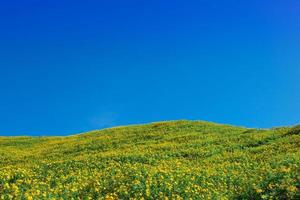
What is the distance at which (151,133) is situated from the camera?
4609cm

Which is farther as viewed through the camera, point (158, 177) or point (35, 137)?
point (35, 137)

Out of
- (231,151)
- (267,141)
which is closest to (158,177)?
(231,151)

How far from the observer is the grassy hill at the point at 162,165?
1747cm

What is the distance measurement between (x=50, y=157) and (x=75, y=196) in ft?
71.1

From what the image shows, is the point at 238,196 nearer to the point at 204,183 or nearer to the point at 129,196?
the point at 204,183

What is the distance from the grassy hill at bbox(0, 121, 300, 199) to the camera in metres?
17.5

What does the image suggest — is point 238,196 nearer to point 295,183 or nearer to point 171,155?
point 295,183

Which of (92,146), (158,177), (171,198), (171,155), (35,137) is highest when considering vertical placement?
(35,137)

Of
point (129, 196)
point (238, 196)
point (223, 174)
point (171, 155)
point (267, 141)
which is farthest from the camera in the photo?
point (267, 141)

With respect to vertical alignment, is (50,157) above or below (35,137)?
below

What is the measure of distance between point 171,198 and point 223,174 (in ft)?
21.3

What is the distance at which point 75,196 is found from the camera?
17.1 meters

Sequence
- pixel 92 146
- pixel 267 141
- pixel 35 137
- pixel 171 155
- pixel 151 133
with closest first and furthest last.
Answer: pixel 171 155 < pixel 267 141 < pixel 92 146 < pixel 151 133 < pixel 35 137

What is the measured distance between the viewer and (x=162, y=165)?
2650 centimetres
